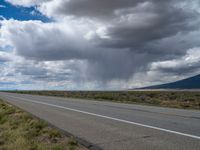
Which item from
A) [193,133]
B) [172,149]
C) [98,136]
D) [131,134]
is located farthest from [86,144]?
[193,133]

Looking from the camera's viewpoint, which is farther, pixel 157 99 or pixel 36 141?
pixel 157 99

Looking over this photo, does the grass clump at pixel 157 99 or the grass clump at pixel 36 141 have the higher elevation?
the grass clump at pixel 157 99

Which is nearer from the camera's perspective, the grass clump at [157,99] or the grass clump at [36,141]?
the grass clump at [36,141]

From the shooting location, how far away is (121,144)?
7090 mm

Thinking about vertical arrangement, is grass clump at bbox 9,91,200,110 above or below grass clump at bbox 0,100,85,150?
above

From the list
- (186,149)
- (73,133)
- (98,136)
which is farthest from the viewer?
(73,133)

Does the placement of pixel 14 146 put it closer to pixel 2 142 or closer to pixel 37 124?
pixel 2 142

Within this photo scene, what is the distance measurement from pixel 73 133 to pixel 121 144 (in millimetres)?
2485

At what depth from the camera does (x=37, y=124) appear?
424 inches

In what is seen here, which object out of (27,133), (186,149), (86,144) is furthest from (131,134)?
(27,133)

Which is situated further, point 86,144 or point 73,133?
point 73,133

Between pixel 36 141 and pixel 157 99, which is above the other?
pixel 157 99

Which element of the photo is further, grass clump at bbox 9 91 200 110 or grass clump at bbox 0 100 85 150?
grass clump at bbox 9 91 200 110

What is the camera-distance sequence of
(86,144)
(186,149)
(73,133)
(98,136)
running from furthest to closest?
(73,133) < (98,136) < (86,144) < (186,149)
